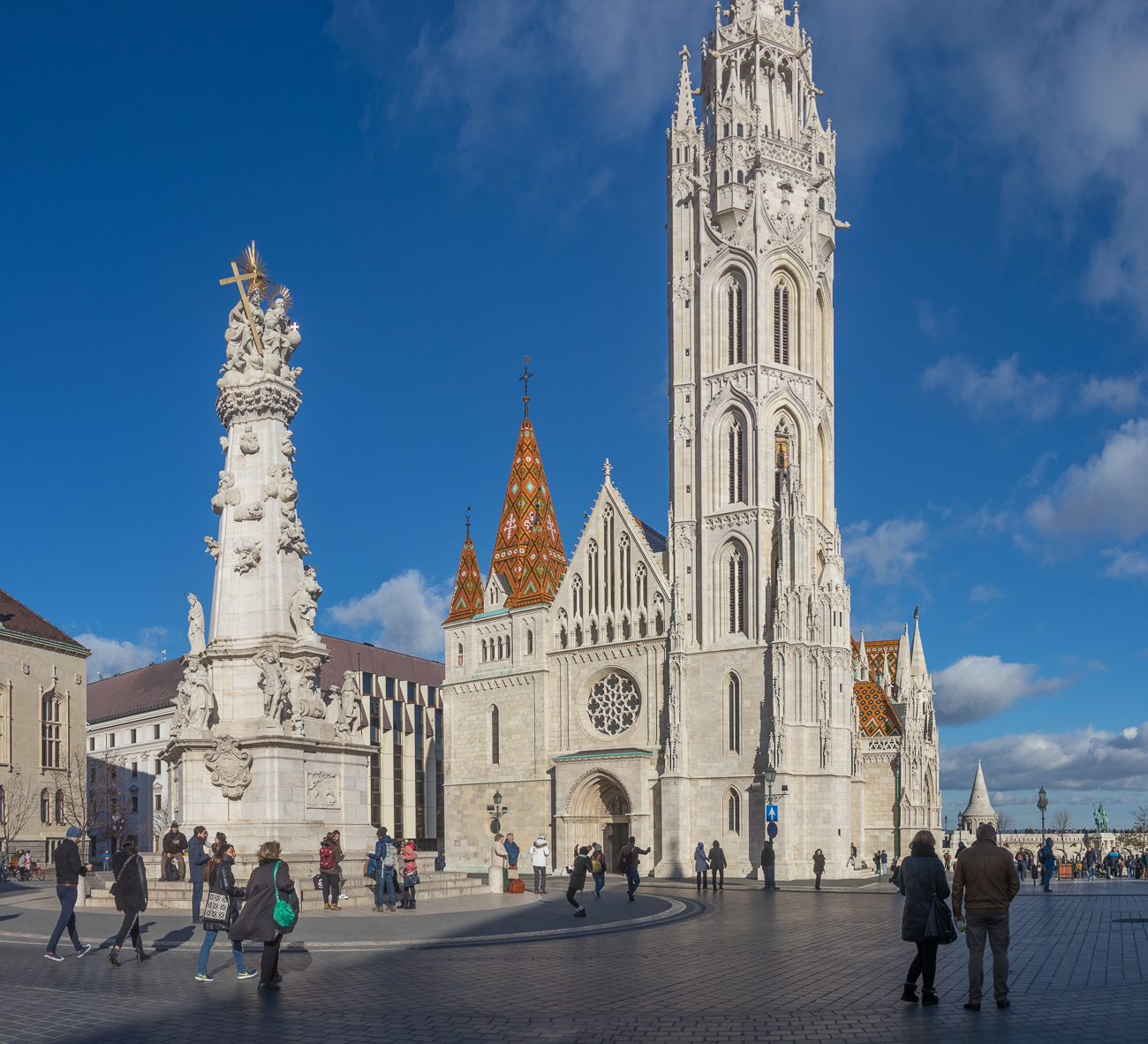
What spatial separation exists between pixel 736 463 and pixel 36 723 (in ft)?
106

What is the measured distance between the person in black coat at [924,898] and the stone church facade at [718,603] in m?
37.5

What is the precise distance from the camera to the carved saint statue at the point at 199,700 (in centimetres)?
2420

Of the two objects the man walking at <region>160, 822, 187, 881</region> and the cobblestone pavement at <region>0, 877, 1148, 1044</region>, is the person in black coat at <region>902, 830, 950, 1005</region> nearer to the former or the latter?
the cobblestone pavement at <region>0, 877, 1148, 1044</region>

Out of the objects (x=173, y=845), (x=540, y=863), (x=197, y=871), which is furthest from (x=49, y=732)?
(x=197, y=871)

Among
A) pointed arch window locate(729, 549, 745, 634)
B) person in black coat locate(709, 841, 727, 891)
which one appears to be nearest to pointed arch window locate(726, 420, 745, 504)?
pointed arch window locate(729, 549, 745, 634)

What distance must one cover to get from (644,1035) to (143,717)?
72601mm

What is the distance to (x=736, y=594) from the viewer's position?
173ft

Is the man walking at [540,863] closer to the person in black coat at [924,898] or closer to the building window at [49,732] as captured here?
the person in black coat at [924,898]

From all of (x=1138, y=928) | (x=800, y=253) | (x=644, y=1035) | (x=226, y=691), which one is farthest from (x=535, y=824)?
(x=644, y=1035)

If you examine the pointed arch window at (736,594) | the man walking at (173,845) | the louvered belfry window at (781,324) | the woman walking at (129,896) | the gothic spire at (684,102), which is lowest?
the man walking at (173,845)

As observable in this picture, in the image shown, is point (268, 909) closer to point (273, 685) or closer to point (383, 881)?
point (383, 881)

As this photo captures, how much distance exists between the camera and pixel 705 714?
51.5 meters

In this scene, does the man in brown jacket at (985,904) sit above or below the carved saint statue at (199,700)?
below

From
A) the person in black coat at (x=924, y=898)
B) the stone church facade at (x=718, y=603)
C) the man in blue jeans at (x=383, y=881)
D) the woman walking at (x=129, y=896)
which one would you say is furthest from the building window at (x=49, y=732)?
the person in black coat at (x=924, y=898)
